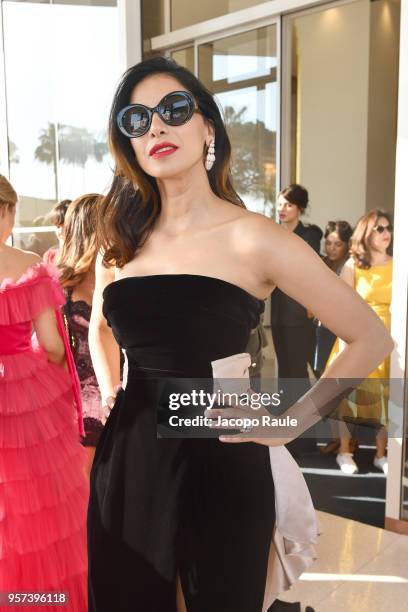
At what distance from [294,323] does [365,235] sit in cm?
89

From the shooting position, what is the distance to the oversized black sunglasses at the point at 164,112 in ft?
4.22

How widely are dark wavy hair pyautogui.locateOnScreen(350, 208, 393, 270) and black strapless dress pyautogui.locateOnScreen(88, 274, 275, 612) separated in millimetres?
2669

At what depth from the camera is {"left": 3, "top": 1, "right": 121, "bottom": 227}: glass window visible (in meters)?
4.34

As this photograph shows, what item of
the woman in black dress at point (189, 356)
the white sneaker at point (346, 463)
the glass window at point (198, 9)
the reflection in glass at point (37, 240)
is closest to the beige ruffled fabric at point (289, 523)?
the woman in black dress at point (189, 356)

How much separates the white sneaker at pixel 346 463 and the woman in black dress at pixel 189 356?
2840mm

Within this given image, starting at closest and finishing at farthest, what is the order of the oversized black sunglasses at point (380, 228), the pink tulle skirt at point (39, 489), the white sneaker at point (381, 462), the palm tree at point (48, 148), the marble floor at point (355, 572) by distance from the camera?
1. the pink tulle skirt at point (39, 489)
2. the marble floor at point (355, 572)
3. the oversized black sunglasses at point (380, 228)
4. the white sneaker at point (381, 462)
5. the palm tree at point (48, 148)

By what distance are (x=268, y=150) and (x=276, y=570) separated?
3.47 m

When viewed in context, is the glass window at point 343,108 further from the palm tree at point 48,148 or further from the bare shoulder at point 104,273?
the bare shoulder at point 104,273

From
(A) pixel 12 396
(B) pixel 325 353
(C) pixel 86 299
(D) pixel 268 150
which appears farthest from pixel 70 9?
(A) pixel 12 396

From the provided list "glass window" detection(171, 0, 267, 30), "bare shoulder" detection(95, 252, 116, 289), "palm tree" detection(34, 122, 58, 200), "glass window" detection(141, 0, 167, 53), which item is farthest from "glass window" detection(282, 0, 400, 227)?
"bare shoulder" detection(95, 252, 116, 289)

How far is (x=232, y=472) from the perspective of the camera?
128 cm

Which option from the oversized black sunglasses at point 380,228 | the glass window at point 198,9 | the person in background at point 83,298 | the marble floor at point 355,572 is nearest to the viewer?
the marble floor at point 355,572

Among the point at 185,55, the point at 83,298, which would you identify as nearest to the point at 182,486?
the point at 83,298

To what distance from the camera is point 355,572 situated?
9.33ft
